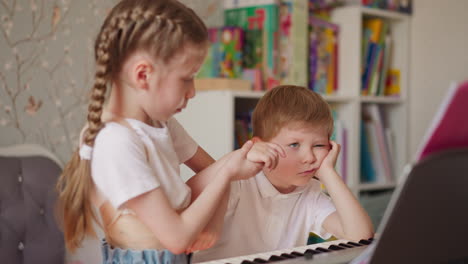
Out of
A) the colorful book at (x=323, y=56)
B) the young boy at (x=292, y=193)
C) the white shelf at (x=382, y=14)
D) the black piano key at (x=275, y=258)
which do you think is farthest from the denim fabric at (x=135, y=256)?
the white shelf at (x=382, y=14)

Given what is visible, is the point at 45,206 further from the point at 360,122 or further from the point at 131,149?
the point at 360,122

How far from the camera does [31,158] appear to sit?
5.73 feet

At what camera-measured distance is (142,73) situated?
0.73 meters

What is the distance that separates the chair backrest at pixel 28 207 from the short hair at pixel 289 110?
85 cm

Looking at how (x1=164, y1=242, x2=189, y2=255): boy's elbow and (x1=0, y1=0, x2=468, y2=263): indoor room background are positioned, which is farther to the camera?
(x1=0, y1=0, x2=468, y2=263): indoor room background

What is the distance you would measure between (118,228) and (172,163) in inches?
4.7

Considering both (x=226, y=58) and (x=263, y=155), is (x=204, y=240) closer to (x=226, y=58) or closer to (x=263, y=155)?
(x=263, y=155)

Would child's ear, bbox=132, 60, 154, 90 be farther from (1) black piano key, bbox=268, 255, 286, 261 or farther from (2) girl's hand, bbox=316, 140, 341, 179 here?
(2) girl's hand, bbox=316, 140, 341, 179

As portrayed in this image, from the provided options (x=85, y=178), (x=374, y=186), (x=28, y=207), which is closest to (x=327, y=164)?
(x=85, y=178)

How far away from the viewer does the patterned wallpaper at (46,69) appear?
67.6 inches

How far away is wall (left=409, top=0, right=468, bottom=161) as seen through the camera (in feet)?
8.96

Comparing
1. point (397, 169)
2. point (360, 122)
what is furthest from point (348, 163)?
point (397, 169)

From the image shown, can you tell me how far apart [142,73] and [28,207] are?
116 cm

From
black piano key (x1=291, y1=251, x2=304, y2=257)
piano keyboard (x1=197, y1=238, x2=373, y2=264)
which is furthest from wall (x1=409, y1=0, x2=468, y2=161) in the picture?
black piano key (x1=291, y1=251, x2=304, y2=257)
